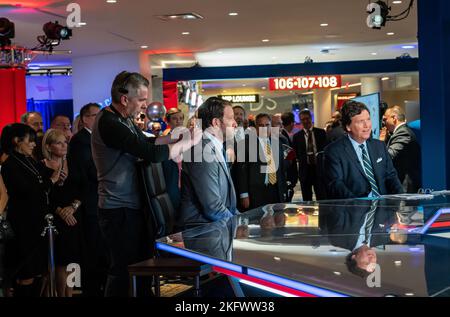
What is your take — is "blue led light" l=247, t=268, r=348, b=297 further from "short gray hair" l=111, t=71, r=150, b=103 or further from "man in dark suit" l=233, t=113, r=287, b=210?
"man in dark suit" l=233, t=113, r=287, b=210

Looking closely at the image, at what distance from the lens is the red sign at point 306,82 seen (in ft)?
49.1

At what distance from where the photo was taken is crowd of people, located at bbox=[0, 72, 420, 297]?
11.1ft

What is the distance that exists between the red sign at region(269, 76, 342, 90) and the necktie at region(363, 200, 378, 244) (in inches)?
463

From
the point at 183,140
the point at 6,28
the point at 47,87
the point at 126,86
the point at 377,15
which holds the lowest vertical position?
the point at 183,140

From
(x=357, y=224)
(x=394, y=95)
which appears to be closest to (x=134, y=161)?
(x=357, y=224)

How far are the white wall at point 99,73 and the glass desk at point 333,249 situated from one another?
1142cm

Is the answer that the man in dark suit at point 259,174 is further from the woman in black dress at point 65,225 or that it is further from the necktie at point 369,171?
the necktie at point 369,171

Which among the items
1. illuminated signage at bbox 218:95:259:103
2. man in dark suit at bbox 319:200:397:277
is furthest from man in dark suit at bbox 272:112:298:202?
illuminated signage at bbox 218:95:259:103

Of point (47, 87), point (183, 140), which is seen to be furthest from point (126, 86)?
point (47, 87)

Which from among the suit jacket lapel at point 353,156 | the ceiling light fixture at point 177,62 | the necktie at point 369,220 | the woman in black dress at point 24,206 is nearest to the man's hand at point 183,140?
the necktie at point 369,220

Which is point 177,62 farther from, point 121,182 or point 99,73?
point 121,182

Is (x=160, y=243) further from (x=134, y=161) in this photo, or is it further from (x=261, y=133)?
(x=261, y=133)

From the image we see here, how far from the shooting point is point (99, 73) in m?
14.4

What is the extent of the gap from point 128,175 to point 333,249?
1598 millimetres
